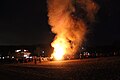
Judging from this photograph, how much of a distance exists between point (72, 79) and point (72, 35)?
46.0 meters

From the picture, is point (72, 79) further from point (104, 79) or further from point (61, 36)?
point (61, 36)

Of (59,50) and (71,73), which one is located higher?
(59,50)

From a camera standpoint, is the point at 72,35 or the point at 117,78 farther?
the point at 72,35

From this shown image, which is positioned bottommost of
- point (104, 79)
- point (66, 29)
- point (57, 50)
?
point (104, 79)

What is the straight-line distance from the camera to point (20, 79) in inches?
989

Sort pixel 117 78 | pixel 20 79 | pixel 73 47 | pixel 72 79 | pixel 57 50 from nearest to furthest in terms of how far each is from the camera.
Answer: pixel 117 78 → pixel 72 79 → pixel 20 79 → pixel 57 50 → pixel 73 47

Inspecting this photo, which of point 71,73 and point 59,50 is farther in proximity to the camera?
point 59,50

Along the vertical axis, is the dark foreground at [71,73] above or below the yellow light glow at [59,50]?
below

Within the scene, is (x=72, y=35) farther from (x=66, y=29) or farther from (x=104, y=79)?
(x=104, y=79)

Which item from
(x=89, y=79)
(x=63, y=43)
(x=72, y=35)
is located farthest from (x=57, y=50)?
(x=89, y=79)

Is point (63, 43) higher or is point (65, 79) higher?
point (63, 43)

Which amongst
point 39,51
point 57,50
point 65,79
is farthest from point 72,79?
point 39,51

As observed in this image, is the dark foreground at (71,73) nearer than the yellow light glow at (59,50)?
Yes

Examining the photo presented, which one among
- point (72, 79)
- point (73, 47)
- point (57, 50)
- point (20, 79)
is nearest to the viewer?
point (72, 79)
